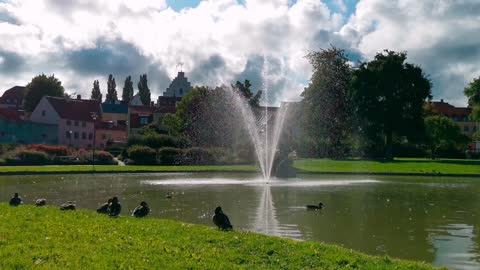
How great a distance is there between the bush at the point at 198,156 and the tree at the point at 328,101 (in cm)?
2149

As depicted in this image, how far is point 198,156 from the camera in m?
67.9

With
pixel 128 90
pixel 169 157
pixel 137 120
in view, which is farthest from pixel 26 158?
pixel 128 90

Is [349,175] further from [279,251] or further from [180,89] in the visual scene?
[180,89]

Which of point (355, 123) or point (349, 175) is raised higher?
point (355, 123)

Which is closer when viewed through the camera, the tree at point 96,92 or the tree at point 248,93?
the tree at point 248,93

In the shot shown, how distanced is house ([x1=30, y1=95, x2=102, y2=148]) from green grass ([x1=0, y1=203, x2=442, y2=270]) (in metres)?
83.9

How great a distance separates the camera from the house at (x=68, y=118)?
9575 cm

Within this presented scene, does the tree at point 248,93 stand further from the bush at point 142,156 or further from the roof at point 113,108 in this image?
the roof at point 113,108

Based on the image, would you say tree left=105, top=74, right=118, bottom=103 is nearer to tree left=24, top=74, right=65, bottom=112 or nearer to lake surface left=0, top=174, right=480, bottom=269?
tree left=24, top=74, right=65, bottom=112

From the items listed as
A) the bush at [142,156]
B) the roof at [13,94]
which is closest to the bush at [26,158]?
the bush at [142,156]

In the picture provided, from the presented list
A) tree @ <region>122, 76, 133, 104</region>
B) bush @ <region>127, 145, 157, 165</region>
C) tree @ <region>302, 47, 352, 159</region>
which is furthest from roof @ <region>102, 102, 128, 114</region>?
bush @ <region>127, 145, 157, 165</region>

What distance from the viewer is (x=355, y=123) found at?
80.1 metres

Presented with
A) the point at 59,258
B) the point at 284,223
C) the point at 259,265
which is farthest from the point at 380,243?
the point at 59,258

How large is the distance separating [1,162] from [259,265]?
52689 millimetres
